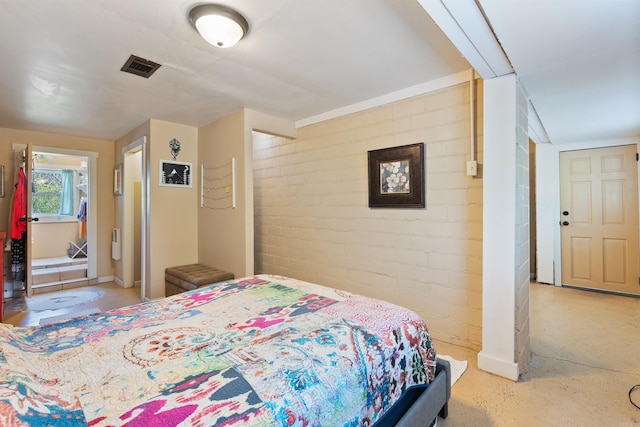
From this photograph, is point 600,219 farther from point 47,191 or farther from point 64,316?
point 47,191

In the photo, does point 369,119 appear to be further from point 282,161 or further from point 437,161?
point 282,161

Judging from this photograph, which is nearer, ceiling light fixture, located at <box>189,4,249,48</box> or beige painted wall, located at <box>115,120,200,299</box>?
ceiling light fixture, located at <box>189,4,249,48</box>

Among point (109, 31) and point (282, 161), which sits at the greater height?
point (109, 31)

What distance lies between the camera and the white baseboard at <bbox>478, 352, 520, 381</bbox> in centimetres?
203

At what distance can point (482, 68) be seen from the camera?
1971 mm

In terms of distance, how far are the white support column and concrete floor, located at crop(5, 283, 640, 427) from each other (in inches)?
8.0

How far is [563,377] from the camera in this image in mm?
2076

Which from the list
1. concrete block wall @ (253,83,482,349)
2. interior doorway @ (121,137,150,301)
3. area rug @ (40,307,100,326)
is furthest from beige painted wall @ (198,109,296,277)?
area rug @ (40,307,100,326)

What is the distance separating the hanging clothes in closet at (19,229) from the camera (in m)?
3.85

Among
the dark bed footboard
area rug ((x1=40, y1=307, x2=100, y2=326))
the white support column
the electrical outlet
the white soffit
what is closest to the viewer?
the dark bed footboard

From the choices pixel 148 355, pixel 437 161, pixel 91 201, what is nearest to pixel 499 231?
pixel 437 161

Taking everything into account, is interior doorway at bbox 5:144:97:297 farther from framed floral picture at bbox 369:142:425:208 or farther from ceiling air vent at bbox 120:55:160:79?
framed floral picture at bbox 369:142:425:208

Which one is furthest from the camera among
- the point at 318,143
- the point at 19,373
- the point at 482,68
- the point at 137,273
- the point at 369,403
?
the point at 137,273

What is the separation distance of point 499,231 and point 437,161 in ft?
2.68
